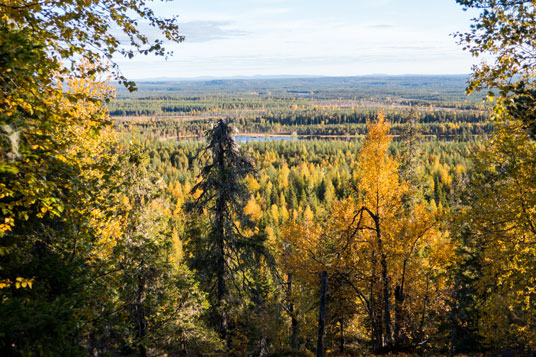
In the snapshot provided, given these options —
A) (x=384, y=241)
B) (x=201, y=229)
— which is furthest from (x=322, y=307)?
(x=201, y=229)

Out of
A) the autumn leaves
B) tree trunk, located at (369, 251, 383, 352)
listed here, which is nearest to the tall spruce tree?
the autumn leaves

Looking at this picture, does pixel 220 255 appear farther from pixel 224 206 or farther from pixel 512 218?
pixel 512 218

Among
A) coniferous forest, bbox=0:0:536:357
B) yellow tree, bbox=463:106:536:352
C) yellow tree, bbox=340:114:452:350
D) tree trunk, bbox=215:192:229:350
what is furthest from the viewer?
yellow tree, bbox=340:114:452:350

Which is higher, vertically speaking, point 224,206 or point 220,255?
point 224,206

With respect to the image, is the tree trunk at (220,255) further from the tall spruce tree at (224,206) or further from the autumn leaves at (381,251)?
the autumn leaves at (381,251)

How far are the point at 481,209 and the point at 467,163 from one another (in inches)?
4137

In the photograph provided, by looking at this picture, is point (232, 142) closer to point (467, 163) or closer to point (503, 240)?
point (503, 240)

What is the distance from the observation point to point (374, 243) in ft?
43.3

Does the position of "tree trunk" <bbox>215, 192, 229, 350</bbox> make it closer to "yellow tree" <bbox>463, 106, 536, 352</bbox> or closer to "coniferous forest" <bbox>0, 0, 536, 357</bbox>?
"coniferous forest" <bbox>0, 0, 536, 357</bbox>

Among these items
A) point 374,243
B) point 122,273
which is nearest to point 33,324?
point 122,273

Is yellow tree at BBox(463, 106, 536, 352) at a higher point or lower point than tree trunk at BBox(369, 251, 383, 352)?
higher

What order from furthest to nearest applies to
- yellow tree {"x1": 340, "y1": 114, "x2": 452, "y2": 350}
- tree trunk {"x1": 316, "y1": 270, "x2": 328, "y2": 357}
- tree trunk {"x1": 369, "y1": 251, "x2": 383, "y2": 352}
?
tree trunk {"x1": 369, "y1": 251, "x2": 383, "y2": 352} < yellow tree {"x1": 340, "y1": 114, "x2": 452, "y2": 350} < tree trunk {"x1": 316, "y1": 270, "x2": 328, "y2": 357}

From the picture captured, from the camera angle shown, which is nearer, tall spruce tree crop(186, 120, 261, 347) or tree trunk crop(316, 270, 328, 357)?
tree trunk crop(316, 270, 328, 357)

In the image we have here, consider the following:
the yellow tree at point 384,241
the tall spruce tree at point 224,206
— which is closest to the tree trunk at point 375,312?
the yellow tree at point 384,241
